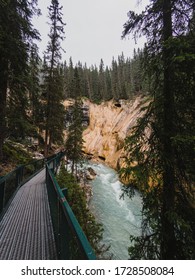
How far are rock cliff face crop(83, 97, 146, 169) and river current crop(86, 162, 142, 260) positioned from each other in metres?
7.65

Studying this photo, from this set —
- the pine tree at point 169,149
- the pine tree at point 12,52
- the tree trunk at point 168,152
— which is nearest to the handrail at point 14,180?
the pine tree at point 12,52

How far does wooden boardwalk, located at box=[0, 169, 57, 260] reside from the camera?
11.5ft

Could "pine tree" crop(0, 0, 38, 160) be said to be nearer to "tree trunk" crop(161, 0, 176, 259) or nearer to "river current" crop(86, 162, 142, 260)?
"tree trunk" crop(161, 0, 176, 259)

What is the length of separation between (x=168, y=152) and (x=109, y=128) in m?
35.9

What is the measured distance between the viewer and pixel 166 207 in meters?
5.09

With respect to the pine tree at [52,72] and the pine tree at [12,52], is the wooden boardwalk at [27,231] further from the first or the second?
the pine tree at [52,72]

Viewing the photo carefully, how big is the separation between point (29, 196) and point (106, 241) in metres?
7.34

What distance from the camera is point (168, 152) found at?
522 centimetres

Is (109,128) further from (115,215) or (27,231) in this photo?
(27,231)

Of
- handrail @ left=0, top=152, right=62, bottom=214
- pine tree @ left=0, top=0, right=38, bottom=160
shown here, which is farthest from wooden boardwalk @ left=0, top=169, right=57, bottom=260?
pine tree @ left=0, top=0, right=38, bottom=160

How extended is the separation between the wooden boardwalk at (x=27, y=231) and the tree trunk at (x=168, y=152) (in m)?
3.19

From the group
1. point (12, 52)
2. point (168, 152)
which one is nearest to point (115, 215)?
point (168, 152)

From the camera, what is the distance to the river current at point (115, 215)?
465 inches
